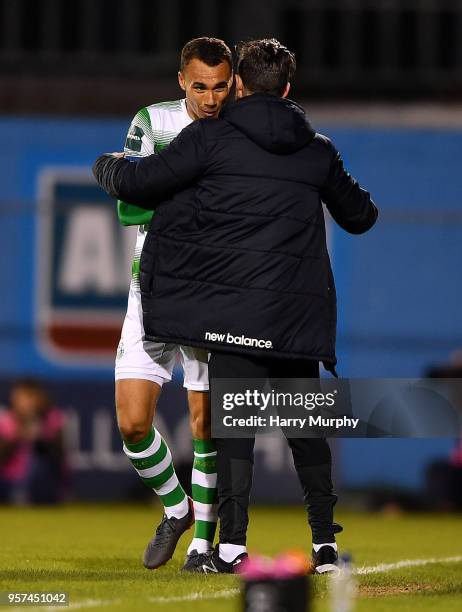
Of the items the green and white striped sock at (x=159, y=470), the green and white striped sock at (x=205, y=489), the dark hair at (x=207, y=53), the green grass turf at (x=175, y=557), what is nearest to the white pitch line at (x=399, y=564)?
the green grass turf at (x=175, y=557)

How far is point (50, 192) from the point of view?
12.2 meters

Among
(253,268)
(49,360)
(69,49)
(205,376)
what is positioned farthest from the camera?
(69,49)

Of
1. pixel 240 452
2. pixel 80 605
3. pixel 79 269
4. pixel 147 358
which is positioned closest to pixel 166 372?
pixel 147 358

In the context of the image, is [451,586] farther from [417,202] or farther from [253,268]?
[417,202]

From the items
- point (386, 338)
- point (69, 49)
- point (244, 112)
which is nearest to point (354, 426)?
point (244, 112)

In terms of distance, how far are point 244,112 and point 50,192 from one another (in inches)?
→ 262

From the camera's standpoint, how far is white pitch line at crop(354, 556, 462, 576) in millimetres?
6453

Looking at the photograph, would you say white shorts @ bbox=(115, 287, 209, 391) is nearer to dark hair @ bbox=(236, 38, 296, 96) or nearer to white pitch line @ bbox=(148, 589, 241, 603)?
dark hair @ bbox=(236, 38, 296, 96)

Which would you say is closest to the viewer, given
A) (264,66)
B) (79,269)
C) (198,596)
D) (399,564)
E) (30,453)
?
(198,596)

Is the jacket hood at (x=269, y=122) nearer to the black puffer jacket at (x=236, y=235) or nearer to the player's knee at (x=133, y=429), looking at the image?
the black puffer jacket at (x=236, y=235)

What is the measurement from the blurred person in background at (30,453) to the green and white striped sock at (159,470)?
5293mm

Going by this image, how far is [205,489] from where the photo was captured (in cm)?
635

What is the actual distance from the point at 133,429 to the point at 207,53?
1488mm

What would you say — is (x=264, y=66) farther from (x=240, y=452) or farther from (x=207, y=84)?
(x=240, y=452)
